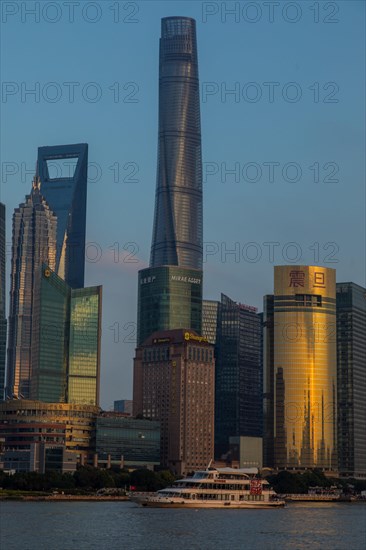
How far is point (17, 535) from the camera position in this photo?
535 feet

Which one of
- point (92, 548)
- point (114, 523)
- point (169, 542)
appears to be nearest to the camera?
point (92, 548)

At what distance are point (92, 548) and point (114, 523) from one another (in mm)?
46126

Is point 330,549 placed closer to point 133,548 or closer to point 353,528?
point 133,548

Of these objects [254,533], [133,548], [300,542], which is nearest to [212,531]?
[254,533]

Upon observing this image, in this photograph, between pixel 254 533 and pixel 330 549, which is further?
pixel 254 533

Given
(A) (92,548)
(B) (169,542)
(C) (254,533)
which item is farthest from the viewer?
(C) (254,533)

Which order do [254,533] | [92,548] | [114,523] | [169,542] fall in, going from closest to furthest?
[92,548] < [169,542] < [254,533] < [114,523]

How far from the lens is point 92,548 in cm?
14712

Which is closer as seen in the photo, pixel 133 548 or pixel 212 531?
pixel 133 548

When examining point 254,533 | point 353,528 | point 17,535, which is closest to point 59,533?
point 17,535

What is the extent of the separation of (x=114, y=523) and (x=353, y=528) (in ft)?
138

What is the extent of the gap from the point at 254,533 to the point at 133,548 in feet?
103

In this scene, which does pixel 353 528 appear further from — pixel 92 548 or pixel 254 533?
pixel 92 548

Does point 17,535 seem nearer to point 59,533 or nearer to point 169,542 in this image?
point 59,533
